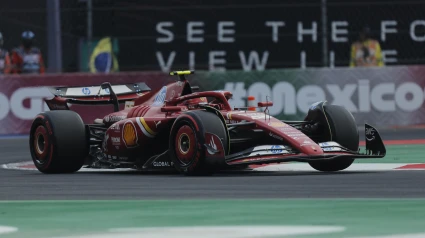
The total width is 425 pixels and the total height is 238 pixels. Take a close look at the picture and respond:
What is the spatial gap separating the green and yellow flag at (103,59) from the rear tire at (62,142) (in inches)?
311

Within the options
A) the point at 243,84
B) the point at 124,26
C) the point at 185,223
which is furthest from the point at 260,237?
the point at 124,26

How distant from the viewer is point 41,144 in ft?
44.3

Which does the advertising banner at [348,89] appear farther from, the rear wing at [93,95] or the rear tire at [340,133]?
the rear tire at [340,133]

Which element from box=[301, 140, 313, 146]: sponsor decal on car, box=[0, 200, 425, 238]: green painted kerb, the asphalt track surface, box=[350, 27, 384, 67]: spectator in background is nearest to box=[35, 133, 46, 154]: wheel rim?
the asphalt track surface

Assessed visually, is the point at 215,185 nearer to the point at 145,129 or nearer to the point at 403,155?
the point at 145,129

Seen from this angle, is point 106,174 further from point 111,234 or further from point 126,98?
point 111,234

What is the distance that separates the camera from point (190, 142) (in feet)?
39.2

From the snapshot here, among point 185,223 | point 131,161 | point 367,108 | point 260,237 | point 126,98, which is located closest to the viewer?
point 260,237

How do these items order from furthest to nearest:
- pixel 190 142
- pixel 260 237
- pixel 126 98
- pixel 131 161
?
pixel 126 98
pixel 131 161
pixel 190 142
pixel 260 237

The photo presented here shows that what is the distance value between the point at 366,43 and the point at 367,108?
138 cm

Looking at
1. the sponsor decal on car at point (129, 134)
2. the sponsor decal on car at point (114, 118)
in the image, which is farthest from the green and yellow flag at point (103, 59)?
the sponsor decal on car at point (129, 134)

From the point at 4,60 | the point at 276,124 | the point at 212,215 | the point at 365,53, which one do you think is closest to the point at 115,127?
the point at 276,124

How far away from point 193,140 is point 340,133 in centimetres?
155

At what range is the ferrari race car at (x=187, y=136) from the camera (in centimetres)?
1177
